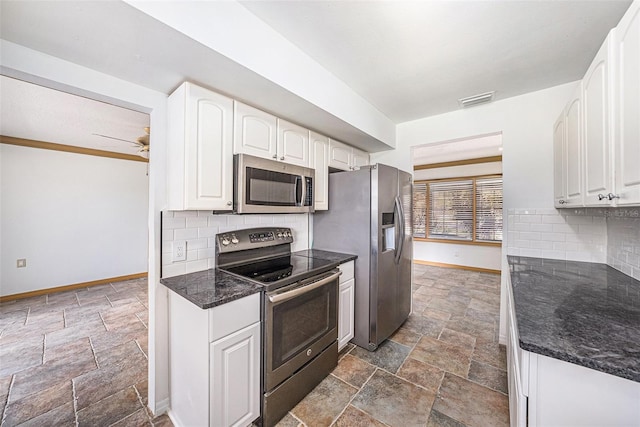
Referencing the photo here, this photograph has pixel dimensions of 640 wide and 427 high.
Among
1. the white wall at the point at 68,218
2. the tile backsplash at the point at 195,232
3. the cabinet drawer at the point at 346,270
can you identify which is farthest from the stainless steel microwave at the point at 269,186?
the white wall at the point at 68,218

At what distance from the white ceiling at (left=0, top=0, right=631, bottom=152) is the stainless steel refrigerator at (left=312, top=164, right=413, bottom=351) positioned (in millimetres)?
649

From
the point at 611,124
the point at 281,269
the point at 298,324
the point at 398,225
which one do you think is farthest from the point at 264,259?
the point at 611,124

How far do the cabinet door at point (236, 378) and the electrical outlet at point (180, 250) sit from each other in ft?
2.36

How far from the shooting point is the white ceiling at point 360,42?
3.57ft

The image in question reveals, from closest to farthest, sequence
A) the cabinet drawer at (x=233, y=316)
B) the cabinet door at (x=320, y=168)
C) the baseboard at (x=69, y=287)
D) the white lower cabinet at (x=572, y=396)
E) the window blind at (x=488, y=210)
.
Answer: the white lower cabinet at (x=572, y=396) → the cabinet drawer at (x=233, y=316) → the cabinet door at (x=320, y=168) → the baseboard at (x=69, y=287) → the window blind at (x=488, y=210)

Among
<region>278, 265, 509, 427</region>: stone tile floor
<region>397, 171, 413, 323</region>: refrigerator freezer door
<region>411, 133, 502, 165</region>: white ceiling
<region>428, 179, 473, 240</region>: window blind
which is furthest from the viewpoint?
<region>428, 179, 473, 240</region>: window blind

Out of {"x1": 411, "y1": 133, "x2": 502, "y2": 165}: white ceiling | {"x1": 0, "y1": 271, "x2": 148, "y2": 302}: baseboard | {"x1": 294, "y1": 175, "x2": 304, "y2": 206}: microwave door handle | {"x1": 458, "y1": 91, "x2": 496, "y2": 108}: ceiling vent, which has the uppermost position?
{"x1": 411, "y1": 133, "x2": 502, "y2": 165}: white ceiling

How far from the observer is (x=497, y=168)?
16.4 ft

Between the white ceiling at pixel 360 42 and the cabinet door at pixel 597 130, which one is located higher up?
the white ceiling at pixel 360 42

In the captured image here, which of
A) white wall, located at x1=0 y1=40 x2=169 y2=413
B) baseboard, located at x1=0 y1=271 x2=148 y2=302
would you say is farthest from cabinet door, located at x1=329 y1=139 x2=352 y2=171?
baseboard, located at x1=0 y1=271 x2=148 y2=302

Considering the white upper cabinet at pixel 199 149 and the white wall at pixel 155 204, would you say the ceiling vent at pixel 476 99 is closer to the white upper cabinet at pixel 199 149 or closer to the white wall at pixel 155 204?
the white upper cabinet at pixel 199 149

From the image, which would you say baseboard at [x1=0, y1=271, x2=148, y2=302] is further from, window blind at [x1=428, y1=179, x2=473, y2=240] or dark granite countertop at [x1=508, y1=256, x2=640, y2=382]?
window blind at [x1=428, y1=179, x2=473, y2=240]

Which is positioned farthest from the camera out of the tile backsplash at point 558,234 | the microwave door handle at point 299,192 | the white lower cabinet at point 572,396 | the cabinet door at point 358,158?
the cabinet door at point 358,158

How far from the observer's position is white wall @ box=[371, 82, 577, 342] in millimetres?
2191
